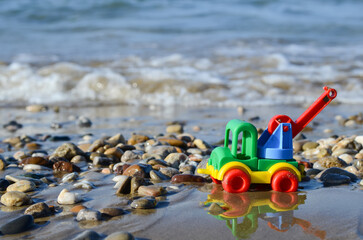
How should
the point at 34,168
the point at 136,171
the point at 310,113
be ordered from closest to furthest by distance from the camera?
the point at 310,113 < the point at 136,171 < the point at 34,168

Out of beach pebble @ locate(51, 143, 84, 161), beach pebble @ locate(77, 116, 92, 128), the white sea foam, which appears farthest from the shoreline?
the white sea foam

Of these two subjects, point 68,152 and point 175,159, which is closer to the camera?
point 175,159

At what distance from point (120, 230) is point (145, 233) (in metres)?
0.14

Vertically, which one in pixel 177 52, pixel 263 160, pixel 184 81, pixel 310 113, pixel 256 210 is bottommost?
pixel 256 210

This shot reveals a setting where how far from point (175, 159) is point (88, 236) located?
170 centimetres

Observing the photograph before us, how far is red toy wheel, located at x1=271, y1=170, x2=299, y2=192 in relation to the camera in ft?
9.61

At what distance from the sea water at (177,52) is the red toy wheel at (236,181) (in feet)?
15.0

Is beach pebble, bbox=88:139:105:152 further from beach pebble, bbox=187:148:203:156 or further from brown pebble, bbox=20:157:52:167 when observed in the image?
beach pebble, bbox=187:148:203:156

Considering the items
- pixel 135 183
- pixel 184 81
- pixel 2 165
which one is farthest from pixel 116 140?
pixel 184 81

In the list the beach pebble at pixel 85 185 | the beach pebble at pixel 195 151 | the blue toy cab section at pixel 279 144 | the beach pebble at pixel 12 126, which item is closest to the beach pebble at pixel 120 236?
the beach pebble at pixel 85 185

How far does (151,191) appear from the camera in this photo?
9.70ft

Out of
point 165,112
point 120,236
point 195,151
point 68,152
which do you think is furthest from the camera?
point 165,112

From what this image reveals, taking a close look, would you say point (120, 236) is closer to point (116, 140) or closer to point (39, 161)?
point (39, 161)

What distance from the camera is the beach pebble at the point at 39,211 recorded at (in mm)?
2576
